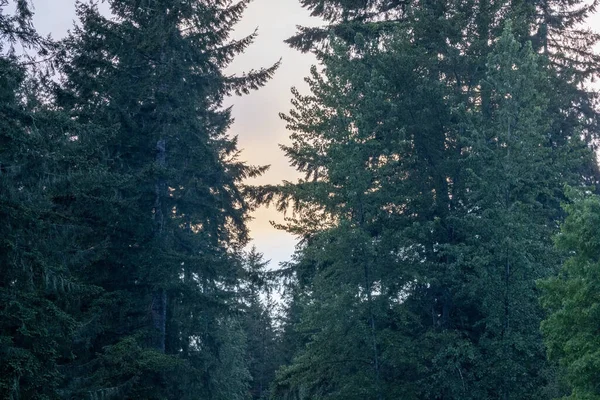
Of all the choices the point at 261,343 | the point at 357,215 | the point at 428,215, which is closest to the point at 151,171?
the point at 357,215

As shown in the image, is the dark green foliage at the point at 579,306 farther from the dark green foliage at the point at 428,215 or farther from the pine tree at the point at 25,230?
the pine tree at the point at 25,230

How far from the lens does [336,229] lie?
19.0 meters

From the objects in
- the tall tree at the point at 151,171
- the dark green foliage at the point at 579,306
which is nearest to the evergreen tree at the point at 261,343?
the tall tree at the point at 151,171

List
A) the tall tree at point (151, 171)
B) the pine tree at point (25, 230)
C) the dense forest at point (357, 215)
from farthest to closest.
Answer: the tall tree at point (151, 171) < the dense forest at point (357, 215) < the pine tree at point (25, 230)

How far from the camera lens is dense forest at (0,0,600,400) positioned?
51.6 feet

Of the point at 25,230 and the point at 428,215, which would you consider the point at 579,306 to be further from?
the point at 25,230

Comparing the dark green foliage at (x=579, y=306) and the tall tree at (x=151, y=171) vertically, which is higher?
the tall tree at (x=151, y=171)

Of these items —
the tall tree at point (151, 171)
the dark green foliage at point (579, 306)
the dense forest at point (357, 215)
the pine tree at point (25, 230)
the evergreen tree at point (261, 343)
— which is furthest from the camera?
the evergreen tree at point (261, 343)

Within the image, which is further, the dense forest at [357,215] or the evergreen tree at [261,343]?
the evergreen tree at [261,343]

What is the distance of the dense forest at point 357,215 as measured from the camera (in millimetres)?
15727

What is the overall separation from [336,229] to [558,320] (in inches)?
273

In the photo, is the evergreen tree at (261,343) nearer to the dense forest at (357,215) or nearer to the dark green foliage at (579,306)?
the dense forest at (357,215)

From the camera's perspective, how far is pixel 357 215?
794 inches

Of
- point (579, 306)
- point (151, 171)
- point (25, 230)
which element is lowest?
point (579, 306)
